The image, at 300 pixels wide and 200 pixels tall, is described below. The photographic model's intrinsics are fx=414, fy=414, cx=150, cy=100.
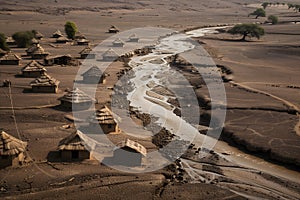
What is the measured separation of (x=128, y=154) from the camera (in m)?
24.0

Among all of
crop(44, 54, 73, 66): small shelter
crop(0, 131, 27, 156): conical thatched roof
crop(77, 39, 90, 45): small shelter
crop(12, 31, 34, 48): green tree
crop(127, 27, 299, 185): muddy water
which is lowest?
crop(127, 27, 299, 185): muddy water

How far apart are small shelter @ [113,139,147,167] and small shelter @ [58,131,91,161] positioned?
1703 millimetres

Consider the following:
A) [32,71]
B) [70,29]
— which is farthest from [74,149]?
[70,29]

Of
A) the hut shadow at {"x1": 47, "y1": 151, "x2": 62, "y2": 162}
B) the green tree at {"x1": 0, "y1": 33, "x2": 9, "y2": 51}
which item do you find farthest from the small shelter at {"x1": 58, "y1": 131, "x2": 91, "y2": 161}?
the green tree at {"x1": 0, "y1": 33, "x2": 9, "y2": 51}

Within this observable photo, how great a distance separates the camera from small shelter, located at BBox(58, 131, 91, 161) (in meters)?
23.6

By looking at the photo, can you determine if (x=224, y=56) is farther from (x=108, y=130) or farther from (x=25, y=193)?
(x=25, y=193)

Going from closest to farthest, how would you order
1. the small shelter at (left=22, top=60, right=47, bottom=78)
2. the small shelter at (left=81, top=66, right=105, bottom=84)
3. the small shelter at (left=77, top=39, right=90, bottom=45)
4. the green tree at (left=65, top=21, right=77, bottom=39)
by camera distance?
the small shelter at (left=81, top=66, right=105, bottom=84) < the small shelter at (left=22, top=60, right=47, bottom=78) < the small shelter at (left=77, top=39, right=90, bottom=45) < the green tree at (left=65, top=21, right=77, bottom=39)

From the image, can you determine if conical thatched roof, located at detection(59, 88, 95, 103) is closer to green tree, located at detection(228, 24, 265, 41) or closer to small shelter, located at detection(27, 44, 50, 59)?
small shelter, located at detection(27, 44, 50, 59)

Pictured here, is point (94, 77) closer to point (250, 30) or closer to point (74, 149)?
Result: point (74, 149)

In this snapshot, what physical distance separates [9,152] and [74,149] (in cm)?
352

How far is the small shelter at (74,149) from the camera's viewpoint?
23.6m

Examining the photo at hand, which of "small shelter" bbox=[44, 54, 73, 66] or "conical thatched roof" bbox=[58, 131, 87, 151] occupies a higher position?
"small shelter" bbox=[44, 54, 73, 66]

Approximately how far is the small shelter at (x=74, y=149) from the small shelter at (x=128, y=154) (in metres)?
1.70

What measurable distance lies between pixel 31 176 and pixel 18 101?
45.5 ft
